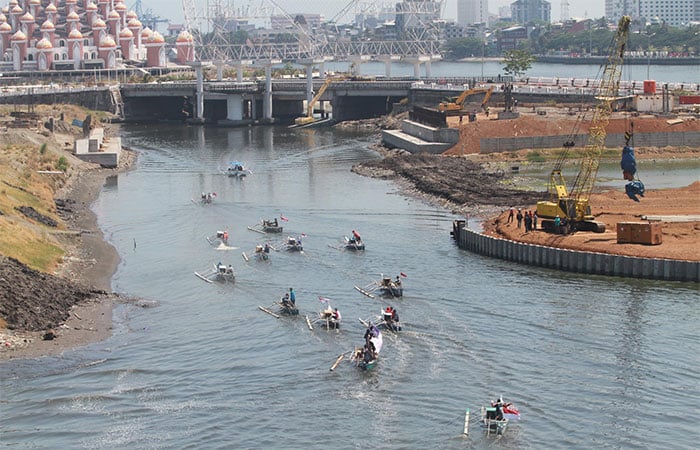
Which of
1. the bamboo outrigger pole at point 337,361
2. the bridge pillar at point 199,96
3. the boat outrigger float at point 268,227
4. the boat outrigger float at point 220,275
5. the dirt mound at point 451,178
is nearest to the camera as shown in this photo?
the bamboo outrigger pole at point 337,361

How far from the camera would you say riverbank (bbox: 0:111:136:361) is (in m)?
56.8

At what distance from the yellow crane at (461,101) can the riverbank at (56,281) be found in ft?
169

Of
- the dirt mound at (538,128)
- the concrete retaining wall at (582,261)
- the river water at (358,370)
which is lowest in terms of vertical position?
the river water at (358,370)

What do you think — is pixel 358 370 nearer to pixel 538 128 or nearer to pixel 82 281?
pixel 82 281

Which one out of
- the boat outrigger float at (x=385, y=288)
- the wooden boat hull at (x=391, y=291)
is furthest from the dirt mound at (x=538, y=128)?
the wooden boat hull at (x=391, y=291)

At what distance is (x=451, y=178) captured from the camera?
104062mm

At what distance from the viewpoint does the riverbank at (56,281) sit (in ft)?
186

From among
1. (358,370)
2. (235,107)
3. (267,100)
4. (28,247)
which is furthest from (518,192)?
(235,107)

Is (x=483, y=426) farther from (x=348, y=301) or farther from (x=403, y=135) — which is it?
(x=403, y=135)

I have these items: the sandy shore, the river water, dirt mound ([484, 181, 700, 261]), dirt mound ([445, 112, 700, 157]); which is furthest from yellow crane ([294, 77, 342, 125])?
the river water

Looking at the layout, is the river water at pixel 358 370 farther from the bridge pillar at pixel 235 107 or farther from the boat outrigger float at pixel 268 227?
the bridge pillar at pixel 235 107

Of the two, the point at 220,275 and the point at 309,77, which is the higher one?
the point at 309,77

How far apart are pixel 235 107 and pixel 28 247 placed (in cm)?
11195

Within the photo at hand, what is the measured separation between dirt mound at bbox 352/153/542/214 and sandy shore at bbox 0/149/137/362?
26267 mm
